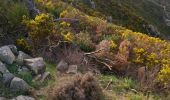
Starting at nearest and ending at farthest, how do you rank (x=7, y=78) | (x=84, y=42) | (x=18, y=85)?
(x=18, y=85)
(x=7, y=78)
(x=84, y=42)

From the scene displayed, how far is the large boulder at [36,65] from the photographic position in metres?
7.88

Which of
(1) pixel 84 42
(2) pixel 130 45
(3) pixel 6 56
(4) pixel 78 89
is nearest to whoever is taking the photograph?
(4) pixel 78 89

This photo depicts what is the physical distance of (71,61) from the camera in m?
9.15

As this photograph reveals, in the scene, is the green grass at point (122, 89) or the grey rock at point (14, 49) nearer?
the green grass at point (122, 89)

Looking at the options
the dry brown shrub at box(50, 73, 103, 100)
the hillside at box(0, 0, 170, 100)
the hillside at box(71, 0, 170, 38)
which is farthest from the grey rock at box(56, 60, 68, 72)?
the hillside at box(71, 0, 170, 38)

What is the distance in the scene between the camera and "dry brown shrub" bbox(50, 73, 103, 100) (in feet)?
22.8

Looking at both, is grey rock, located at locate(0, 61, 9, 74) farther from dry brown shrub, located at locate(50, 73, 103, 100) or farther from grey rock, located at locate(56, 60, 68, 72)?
grey rock, located at locate(56, 60, 68, 72)

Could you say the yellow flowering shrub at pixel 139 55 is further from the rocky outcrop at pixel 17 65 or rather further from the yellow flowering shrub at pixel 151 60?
the rocky outcrop at pixel 17 65

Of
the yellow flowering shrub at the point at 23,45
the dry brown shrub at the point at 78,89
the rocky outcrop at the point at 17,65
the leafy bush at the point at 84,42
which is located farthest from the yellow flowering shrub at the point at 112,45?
the dry brown shrub at the point at 78,89

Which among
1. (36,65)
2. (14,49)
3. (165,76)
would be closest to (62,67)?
(36,65)

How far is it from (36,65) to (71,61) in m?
1.35

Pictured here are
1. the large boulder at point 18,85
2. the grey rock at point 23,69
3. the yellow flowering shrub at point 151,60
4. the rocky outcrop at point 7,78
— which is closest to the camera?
the large boulder at point 18,85

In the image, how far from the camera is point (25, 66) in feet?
26.2

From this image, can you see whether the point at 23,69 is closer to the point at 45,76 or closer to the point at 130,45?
the point at 45,76
